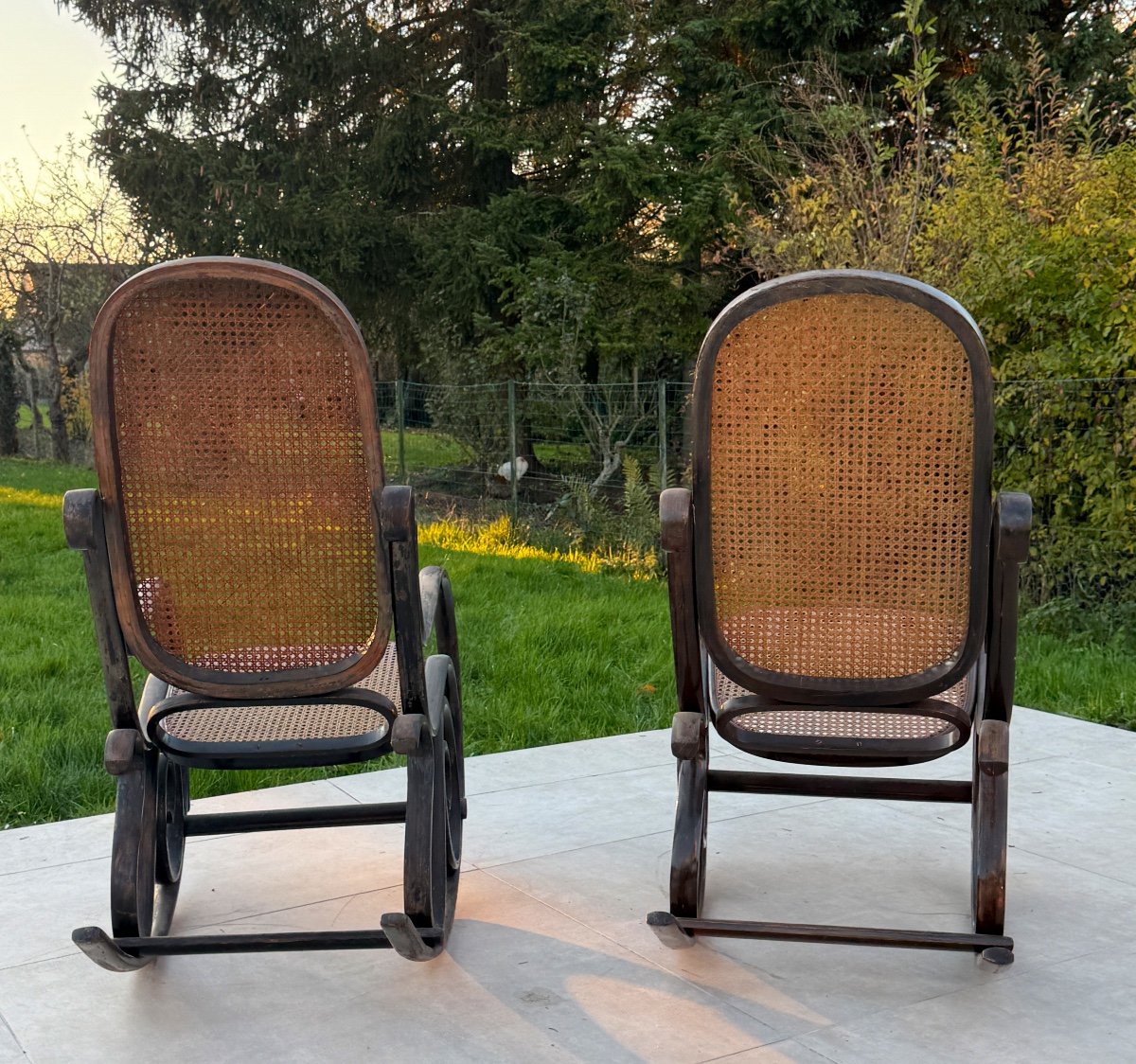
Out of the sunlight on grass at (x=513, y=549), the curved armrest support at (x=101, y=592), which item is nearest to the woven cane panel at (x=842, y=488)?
the curved armrest support at (x=101, y=592)

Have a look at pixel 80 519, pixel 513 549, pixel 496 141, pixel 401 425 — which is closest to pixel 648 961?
pixel 80 519

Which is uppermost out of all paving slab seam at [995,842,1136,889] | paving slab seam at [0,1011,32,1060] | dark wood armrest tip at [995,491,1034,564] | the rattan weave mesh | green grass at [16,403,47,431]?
green grass at [16,403,47,431]

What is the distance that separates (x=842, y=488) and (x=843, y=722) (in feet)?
1.81

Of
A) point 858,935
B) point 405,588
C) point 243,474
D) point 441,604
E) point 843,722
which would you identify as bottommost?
point 858,935

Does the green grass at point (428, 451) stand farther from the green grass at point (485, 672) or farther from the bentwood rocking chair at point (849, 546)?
the bentwood rocking chair at point (849, 546)

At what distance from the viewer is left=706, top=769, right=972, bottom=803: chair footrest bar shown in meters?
2.96

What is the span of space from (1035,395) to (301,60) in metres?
14.1

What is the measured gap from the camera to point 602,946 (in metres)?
2.74

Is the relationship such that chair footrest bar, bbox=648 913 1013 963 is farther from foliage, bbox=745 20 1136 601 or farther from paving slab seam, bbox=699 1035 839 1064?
foliage, bbox=745 20 1136 601

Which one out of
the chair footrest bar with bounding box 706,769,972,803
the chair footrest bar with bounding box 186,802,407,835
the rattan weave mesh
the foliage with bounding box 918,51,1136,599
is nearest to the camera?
the rattan weave mesh

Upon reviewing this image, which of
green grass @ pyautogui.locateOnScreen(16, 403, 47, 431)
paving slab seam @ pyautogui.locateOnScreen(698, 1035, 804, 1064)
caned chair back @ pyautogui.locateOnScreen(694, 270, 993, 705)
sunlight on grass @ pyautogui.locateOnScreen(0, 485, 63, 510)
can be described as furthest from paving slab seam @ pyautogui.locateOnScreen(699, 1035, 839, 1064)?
green grass @ pyautogui.locateOnScreen(16, 403, 47, 431)

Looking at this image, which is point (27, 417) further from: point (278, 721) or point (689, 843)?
point (689, 843)

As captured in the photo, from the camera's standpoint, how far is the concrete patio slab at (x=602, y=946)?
2.33m

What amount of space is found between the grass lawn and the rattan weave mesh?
1.92 m
